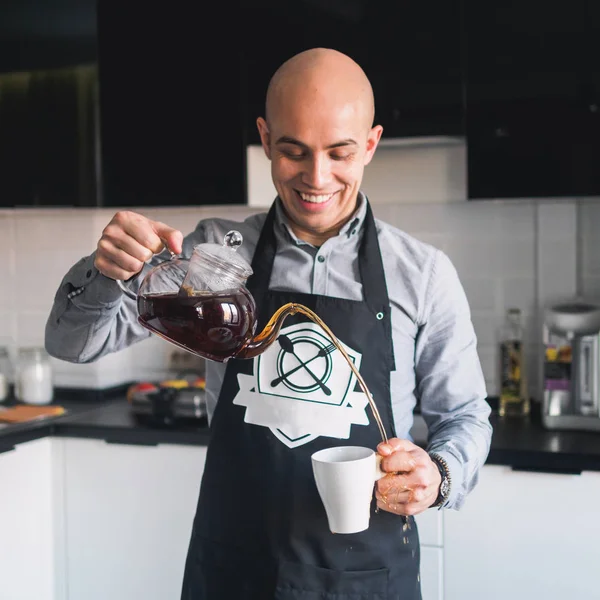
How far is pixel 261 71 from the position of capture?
255 cm

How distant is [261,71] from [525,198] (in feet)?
2.72

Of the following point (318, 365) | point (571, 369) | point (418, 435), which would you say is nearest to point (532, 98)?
point (571, 369)

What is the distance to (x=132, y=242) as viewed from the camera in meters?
1.23

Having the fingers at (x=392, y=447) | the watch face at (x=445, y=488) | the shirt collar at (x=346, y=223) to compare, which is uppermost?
the shirt collar at (x=346, y=223)

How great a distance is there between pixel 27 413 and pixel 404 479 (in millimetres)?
1695

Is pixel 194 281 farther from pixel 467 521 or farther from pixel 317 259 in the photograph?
pixel 467 521

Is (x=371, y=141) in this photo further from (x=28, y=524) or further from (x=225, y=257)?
(x=28, y=524)

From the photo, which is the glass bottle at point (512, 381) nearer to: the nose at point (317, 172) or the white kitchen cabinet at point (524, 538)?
the white kitchen cabinet at point (524, 538)

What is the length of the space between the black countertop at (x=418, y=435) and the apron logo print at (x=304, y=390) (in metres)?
0.77

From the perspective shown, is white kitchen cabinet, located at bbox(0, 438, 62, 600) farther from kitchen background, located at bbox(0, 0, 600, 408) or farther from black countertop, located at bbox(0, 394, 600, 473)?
kitchen background, located at bbox(0, 0, 600, 408)

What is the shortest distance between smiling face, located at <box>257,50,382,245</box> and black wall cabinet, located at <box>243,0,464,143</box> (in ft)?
2.98

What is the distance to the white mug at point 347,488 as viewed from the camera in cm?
123

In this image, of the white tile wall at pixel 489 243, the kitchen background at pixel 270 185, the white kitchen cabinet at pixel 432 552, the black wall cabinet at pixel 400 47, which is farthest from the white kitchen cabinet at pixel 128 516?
the black wall cabinet at pixel 400 47

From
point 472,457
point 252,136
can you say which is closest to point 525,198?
point 252,136
